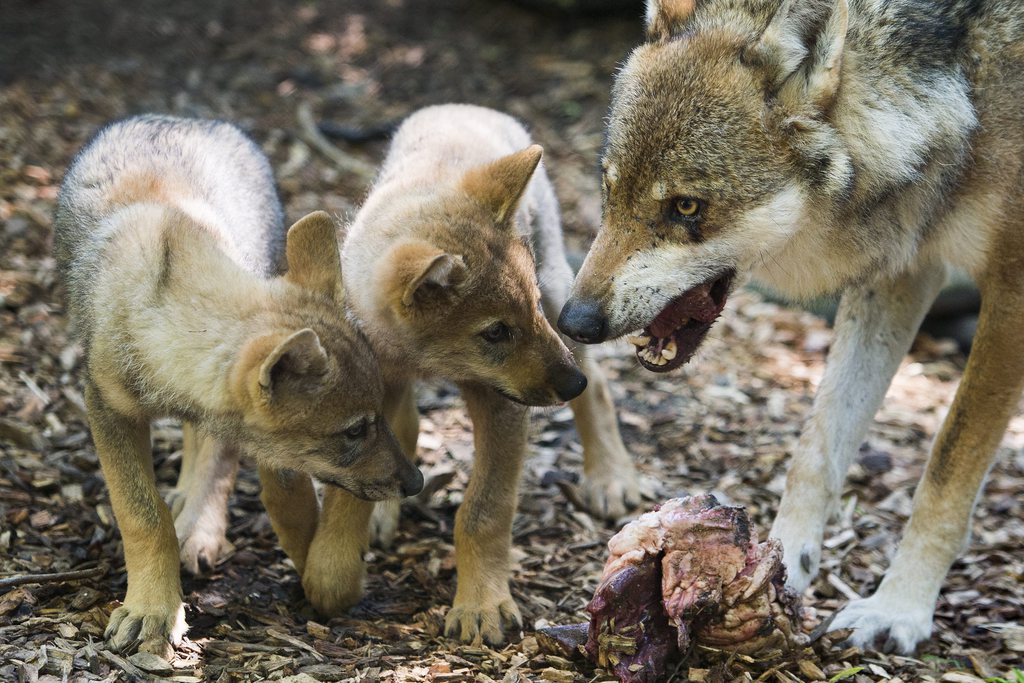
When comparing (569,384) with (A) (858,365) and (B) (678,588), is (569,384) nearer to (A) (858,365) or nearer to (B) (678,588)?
(B) (678,588)

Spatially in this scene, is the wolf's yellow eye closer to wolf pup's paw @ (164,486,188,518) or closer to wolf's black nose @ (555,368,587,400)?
wolf's black nose @ (555,368,587,400)

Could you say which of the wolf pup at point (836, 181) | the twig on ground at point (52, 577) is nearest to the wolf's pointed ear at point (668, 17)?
the wolf pup at point (836, 181)

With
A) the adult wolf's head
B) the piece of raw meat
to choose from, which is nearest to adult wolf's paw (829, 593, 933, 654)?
the piece of raw meat

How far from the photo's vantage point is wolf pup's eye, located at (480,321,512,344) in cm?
480

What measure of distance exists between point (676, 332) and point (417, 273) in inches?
53.5

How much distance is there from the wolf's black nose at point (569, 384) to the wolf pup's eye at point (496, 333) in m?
0.30

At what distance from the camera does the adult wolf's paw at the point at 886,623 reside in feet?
15.9

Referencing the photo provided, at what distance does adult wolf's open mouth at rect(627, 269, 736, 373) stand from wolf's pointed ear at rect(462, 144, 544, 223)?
85cm

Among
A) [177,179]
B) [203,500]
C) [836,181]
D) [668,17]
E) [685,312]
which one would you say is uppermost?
[668,17]

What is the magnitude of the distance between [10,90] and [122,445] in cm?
586

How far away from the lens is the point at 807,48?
4.50 metres

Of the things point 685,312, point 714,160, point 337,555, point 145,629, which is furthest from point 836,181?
point 145,629

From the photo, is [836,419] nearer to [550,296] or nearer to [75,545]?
[550,296]

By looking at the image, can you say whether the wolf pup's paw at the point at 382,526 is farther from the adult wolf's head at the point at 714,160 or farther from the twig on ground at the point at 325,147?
the twig on ground at the point at 325,147
